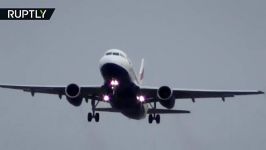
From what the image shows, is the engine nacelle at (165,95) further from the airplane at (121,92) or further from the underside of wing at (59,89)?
the underside of wing at (59,89)

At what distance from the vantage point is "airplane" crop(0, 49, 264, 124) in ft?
133

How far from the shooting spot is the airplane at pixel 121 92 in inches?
1601

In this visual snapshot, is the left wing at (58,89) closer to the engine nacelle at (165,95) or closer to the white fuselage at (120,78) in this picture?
the white fuselage at (120,78)

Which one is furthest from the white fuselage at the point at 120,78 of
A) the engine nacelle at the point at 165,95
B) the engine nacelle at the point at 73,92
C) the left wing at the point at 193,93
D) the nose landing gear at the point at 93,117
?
the nose landing gear at the point at 93,117

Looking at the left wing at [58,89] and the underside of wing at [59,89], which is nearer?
the underside of wing at [59,89]

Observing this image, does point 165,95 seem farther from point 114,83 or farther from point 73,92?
point 73,92

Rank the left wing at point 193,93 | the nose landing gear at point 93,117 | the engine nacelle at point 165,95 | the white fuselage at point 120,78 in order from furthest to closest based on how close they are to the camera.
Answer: the nose landing gear at point 93,117
the left wing at point 193,93
the engine nacelle at point 165,95
the white fuselage at point 120,78

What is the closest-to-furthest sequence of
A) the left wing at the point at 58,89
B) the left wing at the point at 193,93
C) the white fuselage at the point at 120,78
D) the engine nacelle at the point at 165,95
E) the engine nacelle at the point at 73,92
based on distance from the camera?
the white fuselage at the point at 120,78, the engine nacelle at the point at 73,92, the engine nacelle at the point at 165,95, the left wing at the point at 58,89, the left wing at the point at 193,93

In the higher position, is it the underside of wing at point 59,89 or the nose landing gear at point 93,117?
the underside of wing at point 59,89

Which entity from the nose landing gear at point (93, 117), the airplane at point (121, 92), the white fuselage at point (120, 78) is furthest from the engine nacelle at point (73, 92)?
the nose landing gear at point (93, 117)

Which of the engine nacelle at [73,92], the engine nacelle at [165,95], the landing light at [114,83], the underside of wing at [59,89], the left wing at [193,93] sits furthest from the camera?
the left wing at [193,93]

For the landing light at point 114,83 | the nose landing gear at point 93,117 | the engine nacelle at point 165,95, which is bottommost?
the nose landing gear at point 93,117

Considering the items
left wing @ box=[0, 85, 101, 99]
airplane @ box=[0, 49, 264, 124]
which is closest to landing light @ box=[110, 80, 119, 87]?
airplane @ box=[0, 49, 264, 124]

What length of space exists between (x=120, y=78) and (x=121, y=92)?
1.37m
